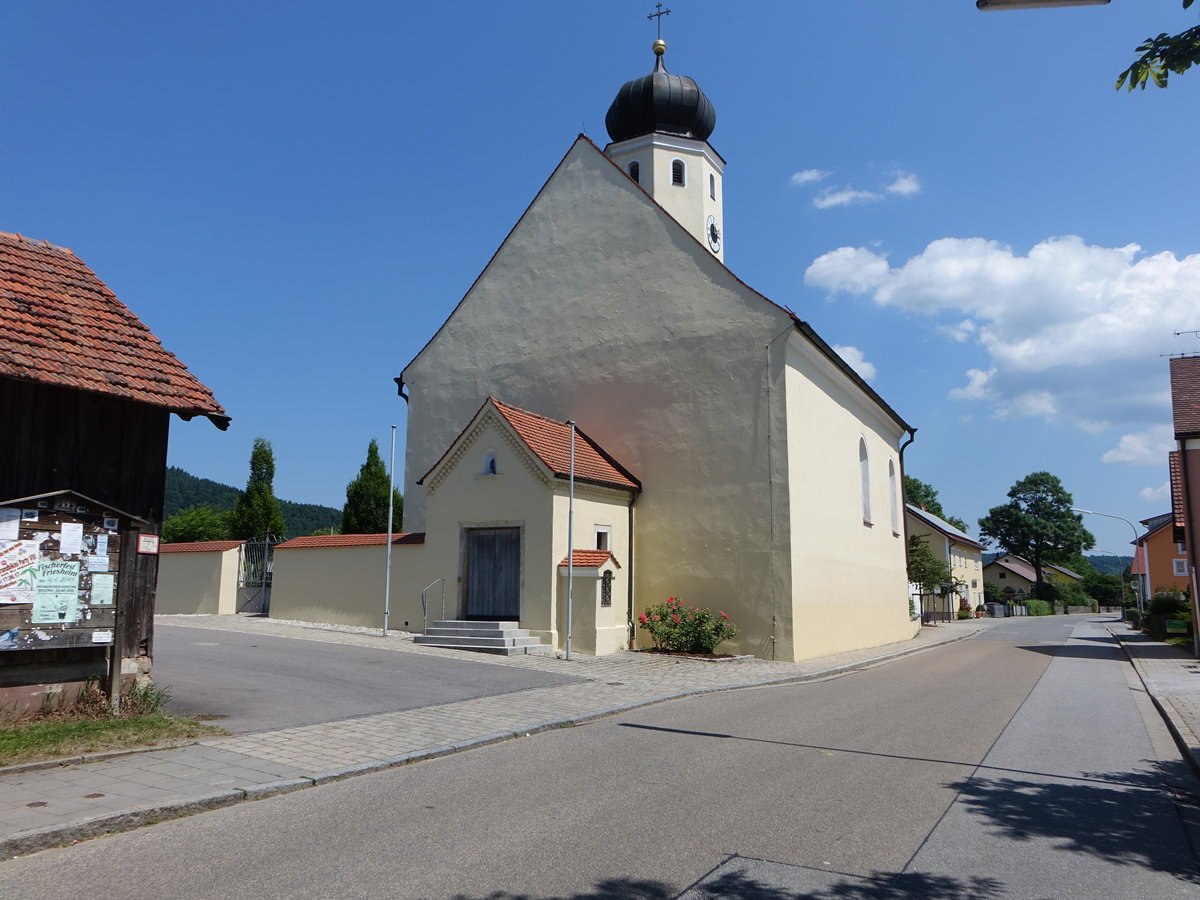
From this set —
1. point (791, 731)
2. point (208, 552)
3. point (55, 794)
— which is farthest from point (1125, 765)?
point (208, 552)

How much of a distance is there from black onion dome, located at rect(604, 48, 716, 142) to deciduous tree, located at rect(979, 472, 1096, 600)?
276 feet

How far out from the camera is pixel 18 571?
8578 mm

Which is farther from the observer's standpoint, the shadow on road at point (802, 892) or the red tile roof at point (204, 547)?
the red tile roof at point (204, 547)

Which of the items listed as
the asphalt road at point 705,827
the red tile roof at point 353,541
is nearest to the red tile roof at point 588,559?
the red tile roof at point 353,541

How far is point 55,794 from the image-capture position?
665 cm

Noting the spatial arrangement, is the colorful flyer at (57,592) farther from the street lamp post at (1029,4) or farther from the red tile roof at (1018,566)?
the red tile roof at (1018,566)

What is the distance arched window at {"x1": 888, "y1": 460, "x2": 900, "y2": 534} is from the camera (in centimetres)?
3384

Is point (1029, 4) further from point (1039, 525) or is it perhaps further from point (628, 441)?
point (1039, 525)

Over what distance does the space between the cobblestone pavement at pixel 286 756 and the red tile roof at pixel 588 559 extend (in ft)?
9.97

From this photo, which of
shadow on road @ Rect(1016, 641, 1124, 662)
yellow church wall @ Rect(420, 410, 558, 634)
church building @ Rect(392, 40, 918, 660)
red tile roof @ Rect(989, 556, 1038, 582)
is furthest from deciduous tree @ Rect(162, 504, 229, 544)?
red tile roof @ Rect(989, 556, 1038, 582)

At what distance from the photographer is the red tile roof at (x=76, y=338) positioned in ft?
29.9

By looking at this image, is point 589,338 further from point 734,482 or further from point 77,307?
point 77,307

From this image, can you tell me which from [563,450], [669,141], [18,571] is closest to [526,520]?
[563,450]

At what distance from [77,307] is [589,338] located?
49.3 feet
